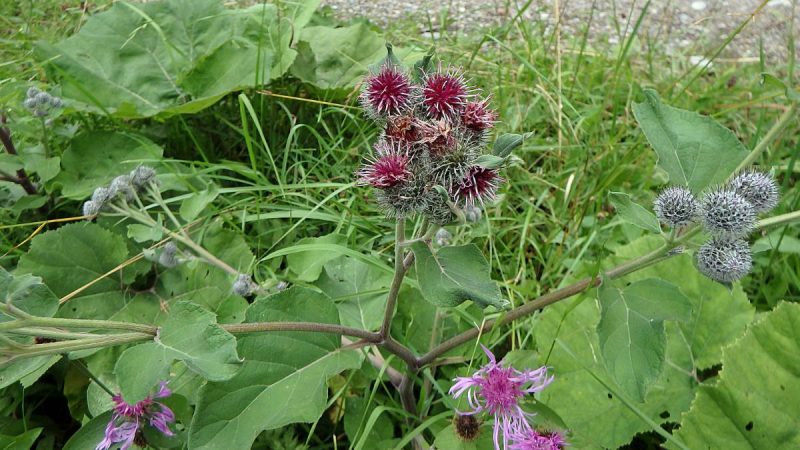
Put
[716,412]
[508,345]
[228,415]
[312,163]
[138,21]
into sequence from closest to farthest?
[228,415]
[716,412]
[508,345]
[312,163]
[138,21]

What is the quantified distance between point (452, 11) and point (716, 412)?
3.31 metres

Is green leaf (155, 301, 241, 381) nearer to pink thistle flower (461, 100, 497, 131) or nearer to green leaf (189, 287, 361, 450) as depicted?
green leaf (189, 287, 361, 450)

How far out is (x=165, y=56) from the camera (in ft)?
11.1

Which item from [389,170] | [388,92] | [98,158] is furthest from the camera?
[98,158]

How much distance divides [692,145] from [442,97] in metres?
0.80

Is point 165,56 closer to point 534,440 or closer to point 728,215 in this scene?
point 534,440

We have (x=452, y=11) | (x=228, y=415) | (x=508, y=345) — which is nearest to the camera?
(x=228, y=415)

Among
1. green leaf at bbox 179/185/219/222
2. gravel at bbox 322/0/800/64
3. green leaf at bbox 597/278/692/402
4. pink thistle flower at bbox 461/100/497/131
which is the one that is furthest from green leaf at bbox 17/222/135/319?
gravel at bbox 322/0/800/64

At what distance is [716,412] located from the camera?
191 centimetres

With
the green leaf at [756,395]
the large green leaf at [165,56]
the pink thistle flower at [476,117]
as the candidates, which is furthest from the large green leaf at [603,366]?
the large green leaf at [165,56]

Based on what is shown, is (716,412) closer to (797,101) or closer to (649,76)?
(797,101)

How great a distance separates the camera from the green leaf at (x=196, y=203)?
2395 mm

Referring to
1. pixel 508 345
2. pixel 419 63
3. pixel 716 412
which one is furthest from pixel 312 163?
pixel 716 412

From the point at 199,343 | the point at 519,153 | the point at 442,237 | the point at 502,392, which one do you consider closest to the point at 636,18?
the point at 519,153
